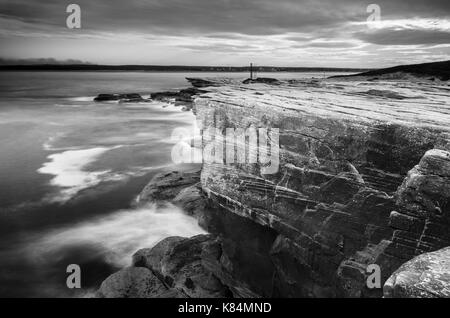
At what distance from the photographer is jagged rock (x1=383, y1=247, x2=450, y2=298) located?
3912mm

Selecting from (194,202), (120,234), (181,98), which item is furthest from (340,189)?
(181,98)

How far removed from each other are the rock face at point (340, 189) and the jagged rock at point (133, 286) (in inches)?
95.0

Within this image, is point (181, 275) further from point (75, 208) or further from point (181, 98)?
point (181, 98)

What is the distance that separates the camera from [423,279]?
13.2ft

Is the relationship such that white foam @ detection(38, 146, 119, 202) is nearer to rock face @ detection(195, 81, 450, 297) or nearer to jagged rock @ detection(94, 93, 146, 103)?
rock face @ detection(195, 81, 450, 297)

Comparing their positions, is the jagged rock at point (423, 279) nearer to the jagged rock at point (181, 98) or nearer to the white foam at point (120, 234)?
the white foam at point (120, 234)

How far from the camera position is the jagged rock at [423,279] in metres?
3.91

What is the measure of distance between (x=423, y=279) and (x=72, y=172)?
18.2 m

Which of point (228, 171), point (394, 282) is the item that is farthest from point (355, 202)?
point (228, 171)

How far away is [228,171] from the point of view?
807cm

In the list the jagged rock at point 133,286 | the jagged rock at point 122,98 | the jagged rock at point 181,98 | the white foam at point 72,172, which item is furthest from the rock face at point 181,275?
the jagged rock at point 122,98

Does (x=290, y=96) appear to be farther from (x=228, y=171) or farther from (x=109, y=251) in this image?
(x=109, y=251)

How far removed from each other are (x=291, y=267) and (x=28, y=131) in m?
29.5

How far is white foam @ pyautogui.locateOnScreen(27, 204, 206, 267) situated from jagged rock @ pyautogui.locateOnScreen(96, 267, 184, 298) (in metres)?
2.16
